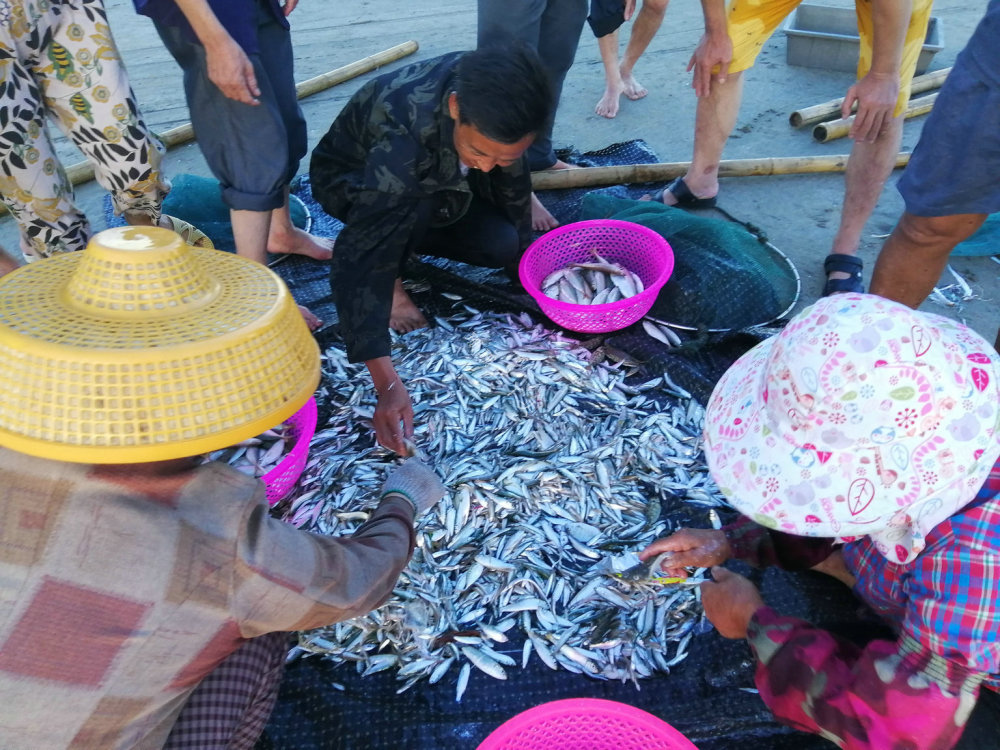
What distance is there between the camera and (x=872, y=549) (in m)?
2.07

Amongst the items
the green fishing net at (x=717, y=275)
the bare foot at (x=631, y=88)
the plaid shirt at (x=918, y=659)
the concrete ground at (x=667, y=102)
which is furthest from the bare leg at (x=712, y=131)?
the plaid shirt at (x=918, y=659)

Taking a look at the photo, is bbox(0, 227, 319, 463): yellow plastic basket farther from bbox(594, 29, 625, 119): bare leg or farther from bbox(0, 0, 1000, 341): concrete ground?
bbox(594, 29, 625, 119): bare leg

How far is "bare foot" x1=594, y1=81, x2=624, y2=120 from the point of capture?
5738 mm

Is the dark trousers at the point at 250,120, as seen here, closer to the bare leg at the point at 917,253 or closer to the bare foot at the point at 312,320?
the bare foot at the point at 312,320

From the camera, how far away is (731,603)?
1939 mm

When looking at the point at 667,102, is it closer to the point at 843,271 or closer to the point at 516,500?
the point at 843,271

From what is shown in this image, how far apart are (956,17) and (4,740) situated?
365 inches

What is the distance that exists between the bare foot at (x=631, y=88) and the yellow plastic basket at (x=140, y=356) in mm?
5294

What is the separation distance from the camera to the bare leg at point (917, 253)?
289 centimetres

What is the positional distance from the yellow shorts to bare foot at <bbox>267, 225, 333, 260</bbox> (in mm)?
2417

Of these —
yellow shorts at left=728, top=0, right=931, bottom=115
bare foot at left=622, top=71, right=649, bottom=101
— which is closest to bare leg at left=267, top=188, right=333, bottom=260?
yellow shorts at left=728, top=0, right=931, bottom=115

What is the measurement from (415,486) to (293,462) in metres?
0.69

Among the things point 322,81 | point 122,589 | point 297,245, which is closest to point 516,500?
point 122,589

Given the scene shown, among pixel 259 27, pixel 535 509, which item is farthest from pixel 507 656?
pixel 259 27
